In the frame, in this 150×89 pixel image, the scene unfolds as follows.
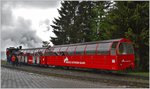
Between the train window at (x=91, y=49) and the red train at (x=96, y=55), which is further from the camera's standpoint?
the train window at (x=91, y=49)

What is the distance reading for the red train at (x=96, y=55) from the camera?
77.6 feet

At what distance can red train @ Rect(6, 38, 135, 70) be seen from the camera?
2364cm

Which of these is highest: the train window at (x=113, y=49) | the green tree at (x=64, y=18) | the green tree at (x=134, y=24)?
the green tree at (x=64, y=18)

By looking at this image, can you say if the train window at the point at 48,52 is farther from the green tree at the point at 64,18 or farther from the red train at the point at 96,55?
the green tree at the point at 64,18

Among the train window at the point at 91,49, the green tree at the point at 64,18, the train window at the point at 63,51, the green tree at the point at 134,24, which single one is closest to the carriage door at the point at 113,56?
the train window at the point at 91,49

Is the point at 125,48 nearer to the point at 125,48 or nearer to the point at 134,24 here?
the point at 125,48

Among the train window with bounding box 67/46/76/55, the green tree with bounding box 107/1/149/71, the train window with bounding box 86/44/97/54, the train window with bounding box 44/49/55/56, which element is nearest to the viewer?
the train window with bounding box 86/44/97/54

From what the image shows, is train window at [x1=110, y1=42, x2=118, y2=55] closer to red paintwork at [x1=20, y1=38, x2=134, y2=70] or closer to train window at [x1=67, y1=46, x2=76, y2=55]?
red paintwork at [x1=20, y1=38, x2=134, y2=70]

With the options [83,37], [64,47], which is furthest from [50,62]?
[83,37]

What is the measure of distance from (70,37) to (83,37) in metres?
3.00

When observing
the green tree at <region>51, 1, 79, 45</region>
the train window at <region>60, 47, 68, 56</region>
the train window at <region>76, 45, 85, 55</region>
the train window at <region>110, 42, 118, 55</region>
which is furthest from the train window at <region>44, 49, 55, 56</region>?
the green tree at <region>51, 1, 79, 45</region>

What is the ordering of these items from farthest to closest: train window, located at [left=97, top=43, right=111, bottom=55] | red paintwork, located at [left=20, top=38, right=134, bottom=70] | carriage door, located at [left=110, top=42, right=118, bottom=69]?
train window, located at [left=97, top=43, right=111, bottom=55] < red paintwork, located at [left=20, top=38, right=134, bottom=70] < carriage door, located at [left=110, top=42, right=118, bottom=69]

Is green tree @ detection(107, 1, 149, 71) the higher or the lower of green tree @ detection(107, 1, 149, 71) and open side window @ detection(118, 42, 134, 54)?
the higher

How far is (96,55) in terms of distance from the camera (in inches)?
994
